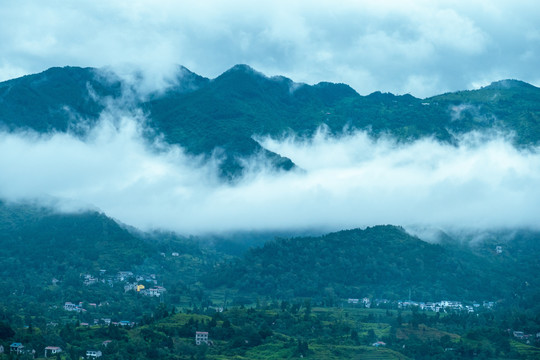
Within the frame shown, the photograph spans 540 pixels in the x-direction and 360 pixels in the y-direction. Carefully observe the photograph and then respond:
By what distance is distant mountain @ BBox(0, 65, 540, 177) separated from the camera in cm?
13862

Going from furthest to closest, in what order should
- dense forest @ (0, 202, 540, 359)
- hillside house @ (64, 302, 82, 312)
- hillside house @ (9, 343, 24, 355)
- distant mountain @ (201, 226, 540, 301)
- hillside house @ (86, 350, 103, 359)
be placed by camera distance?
distant mountain @ (201, 226, 540, 301)
hillside house @ (64, 302, 82, 312)
dense forest @ (0, 202, 540, 359)
hillside house @ (86, 350, 103, 359)
hillside house @ (9, 343, 24, 355)

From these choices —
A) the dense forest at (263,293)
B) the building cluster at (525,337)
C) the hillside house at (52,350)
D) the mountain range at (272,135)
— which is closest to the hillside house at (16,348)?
the dense forest at (263,293)

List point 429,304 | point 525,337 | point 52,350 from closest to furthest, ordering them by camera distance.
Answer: point 52,350
point 525,337
point 429,304

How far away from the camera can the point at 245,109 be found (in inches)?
5999

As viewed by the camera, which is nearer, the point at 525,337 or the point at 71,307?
the point at 525,337

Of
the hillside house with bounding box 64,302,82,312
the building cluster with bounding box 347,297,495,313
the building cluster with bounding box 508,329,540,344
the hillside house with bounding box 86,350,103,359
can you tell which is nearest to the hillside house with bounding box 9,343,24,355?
the hillside house with bounding box 86,350,103,359

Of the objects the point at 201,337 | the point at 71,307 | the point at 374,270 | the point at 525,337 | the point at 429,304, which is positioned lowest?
the point at 201,337

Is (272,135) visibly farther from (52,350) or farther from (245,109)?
(52,350)

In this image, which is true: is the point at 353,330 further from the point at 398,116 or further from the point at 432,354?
the point at 398,116

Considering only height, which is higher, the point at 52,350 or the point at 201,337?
the point at 201,337

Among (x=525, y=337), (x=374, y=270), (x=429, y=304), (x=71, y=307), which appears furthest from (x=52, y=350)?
(x=374, y=270)

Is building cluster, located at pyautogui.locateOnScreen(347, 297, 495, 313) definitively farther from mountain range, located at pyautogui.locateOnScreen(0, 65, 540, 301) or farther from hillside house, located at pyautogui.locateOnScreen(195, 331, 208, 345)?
hillside house, located at pyautogui.locateOnScreen(195, 331, 208, 345)

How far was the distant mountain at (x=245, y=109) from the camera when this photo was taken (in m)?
139

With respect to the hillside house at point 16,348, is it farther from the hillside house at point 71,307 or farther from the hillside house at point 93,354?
the hillside house at point 71,307
